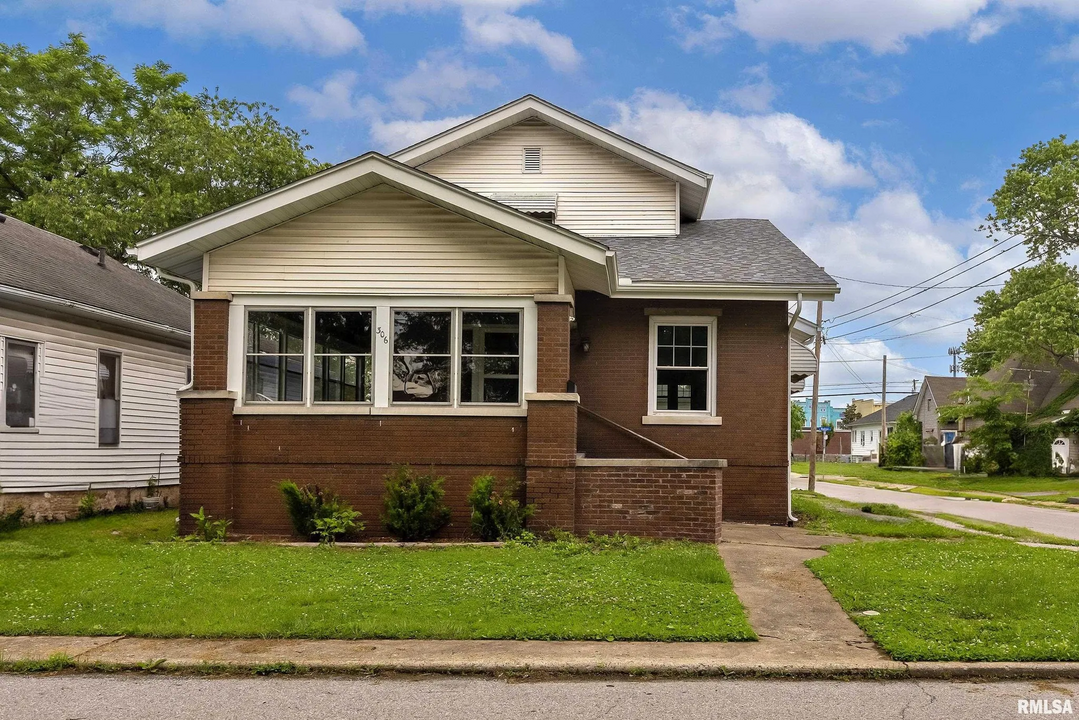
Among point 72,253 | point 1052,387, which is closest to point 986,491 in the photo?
point 1052,387

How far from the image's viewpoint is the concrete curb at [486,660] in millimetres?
6312

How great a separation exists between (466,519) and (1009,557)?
6471 millimetres

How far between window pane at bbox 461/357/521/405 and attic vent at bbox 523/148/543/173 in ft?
22.4

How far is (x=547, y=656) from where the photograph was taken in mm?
6535

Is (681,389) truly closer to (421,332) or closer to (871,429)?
(421,332)

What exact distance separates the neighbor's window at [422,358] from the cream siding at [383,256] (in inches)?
14.5

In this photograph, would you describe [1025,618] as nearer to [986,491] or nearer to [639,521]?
[639,521]

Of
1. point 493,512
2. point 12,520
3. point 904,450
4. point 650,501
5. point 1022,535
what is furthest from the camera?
Answer: point 904,450

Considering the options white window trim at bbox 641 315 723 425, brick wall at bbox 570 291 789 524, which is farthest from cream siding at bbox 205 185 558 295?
white window trim at bbox 641 315 723 425

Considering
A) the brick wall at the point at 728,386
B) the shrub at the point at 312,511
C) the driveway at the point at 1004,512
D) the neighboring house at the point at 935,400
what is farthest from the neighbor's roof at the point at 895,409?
the shrub at the point at 312,511

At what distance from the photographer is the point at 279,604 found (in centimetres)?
788

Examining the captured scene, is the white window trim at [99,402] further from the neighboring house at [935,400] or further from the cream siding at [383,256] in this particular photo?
the neighboring house at [935,400]

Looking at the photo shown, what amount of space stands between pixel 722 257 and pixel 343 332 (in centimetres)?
661

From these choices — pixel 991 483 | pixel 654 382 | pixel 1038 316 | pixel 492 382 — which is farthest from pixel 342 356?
pixel 1038 316
